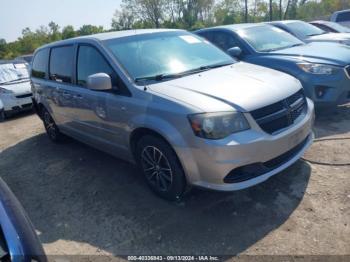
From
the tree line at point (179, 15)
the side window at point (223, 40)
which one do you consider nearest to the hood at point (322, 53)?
the side window at point (223, 40)

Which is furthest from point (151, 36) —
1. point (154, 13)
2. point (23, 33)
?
point (23, 33)

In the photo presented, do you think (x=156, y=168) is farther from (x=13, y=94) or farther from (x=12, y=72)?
(x=12, y=72)

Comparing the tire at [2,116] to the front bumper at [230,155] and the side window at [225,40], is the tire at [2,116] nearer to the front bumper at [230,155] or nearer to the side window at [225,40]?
the side window at [225,40]

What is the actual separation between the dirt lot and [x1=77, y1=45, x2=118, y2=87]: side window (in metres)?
1.29

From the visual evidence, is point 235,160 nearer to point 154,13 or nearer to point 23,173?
point 23,173

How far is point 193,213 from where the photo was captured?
3477 mm

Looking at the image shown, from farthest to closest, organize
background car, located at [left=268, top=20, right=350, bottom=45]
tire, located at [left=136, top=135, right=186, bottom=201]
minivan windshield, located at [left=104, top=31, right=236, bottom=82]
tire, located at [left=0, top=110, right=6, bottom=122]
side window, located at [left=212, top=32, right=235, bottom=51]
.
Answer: tire, located at [left=0, top=110, right=6, bottom=122], background car, located at [left=268, top=20, right=350, bottom=45], side window, located at [left=212, top=32, right=235, bottom=51], minivan windshield, located at [left=104, top=31, right=236, bottom=82], tire, located at [left=136, top=135, right=186, bottom=201]

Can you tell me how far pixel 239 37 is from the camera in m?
6.76

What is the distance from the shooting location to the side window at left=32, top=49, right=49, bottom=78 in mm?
5910

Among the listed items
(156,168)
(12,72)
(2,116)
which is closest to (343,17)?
(12,72)

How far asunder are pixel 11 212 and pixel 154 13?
62402 mm

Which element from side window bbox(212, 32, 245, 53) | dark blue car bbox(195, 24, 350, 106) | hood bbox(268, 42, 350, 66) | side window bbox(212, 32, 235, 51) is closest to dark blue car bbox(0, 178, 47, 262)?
dark blue car bbox(195, 24, 350, 106)

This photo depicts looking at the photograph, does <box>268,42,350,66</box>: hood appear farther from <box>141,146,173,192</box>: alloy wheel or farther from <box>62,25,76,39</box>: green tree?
<box>62,25,76,39</box>: green tree

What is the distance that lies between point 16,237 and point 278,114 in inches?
96.9
